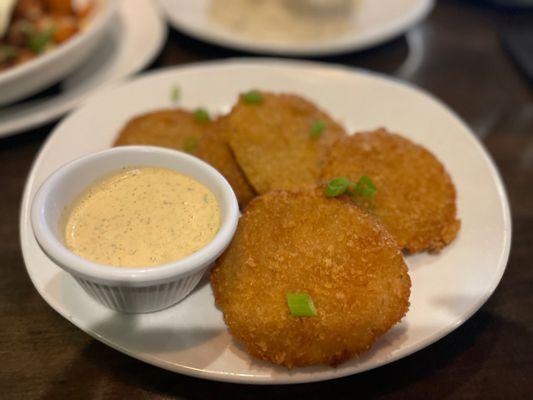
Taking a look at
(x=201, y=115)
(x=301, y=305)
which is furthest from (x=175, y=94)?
(x=301, y=305)

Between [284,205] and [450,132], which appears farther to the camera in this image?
[450,132]

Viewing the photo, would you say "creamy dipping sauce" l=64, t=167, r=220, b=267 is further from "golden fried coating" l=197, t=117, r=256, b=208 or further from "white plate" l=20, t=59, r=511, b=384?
"golden fried coating" l=197, t=117, r=256, b=208

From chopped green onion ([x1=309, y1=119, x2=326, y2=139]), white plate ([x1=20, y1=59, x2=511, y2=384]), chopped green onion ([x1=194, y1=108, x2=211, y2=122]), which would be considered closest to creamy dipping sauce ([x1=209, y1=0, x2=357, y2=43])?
white plate ([x1=20, y1=59, x2=511, y2=384])

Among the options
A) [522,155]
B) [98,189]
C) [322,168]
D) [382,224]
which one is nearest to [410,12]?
[522,155]

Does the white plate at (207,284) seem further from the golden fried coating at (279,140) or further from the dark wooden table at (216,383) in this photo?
the golden fried coating at (279,140)

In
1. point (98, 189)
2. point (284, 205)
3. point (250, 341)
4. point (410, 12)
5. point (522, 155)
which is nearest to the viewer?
point (250, 341)

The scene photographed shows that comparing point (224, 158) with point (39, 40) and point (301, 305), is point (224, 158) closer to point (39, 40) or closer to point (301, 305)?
point (301, 305)

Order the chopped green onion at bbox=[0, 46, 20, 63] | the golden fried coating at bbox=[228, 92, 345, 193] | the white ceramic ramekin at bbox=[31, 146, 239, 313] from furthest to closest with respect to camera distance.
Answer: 1. the chopped green onion at bbox=[0, 46, 20, 63]
2. the golden fried coating at bbox=[228, 92, 345, 193]
3. the white ceramic ramekin at bbox=[31, 146, 239, 313]

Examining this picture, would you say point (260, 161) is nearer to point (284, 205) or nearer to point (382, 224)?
point (284, 205)
